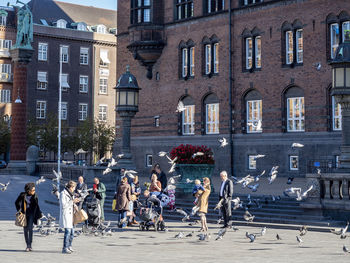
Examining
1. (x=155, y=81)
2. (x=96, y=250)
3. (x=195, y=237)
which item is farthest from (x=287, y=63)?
(x=96, y=250)

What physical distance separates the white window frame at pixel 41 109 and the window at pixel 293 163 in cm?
4243

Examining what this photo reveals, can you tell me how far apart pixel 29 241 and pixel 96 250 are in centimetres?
162

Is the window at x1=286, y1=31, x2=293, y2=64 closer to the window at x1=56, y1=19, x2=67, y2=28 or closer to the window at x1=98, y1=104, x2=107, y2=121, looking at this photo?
the window at x1=98, y1=104, x2=107, y2=121

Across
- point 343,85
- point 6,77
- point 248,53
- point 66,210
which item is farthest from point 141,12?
point 66,210

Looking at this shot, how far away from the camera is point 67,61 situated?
7612 cm

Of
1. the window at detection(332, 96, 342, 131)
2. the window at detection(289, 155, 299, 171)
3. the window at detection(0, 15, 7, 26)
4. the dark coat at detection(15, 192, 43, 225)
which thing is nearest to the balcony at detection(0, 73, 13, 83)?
the window at detection(0, 15, 7, 26)

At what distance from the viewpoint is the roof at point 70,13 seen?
77.6 meters

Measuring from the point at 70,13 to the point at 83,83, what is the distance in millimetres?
Answer: 10123

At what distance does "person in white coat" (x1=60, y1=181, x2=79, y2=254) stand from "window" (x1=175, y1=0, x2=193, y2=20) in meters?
30.9

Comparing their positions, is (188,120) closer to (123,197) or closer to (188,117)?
(188,117)

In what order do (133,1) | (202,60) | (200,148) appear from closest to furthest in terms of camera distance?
(200,148) → (202,60) → (133,1)

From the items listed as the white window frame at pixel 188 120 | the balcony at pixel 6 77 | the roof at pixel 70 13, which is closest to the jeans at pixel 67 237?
the white window frame at pixel 188 120

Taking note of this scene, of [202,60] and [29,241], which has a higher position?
[202,60]

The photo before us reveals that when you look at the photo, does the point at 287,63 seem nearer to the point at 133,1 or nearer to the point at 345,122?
the point at 133,1
